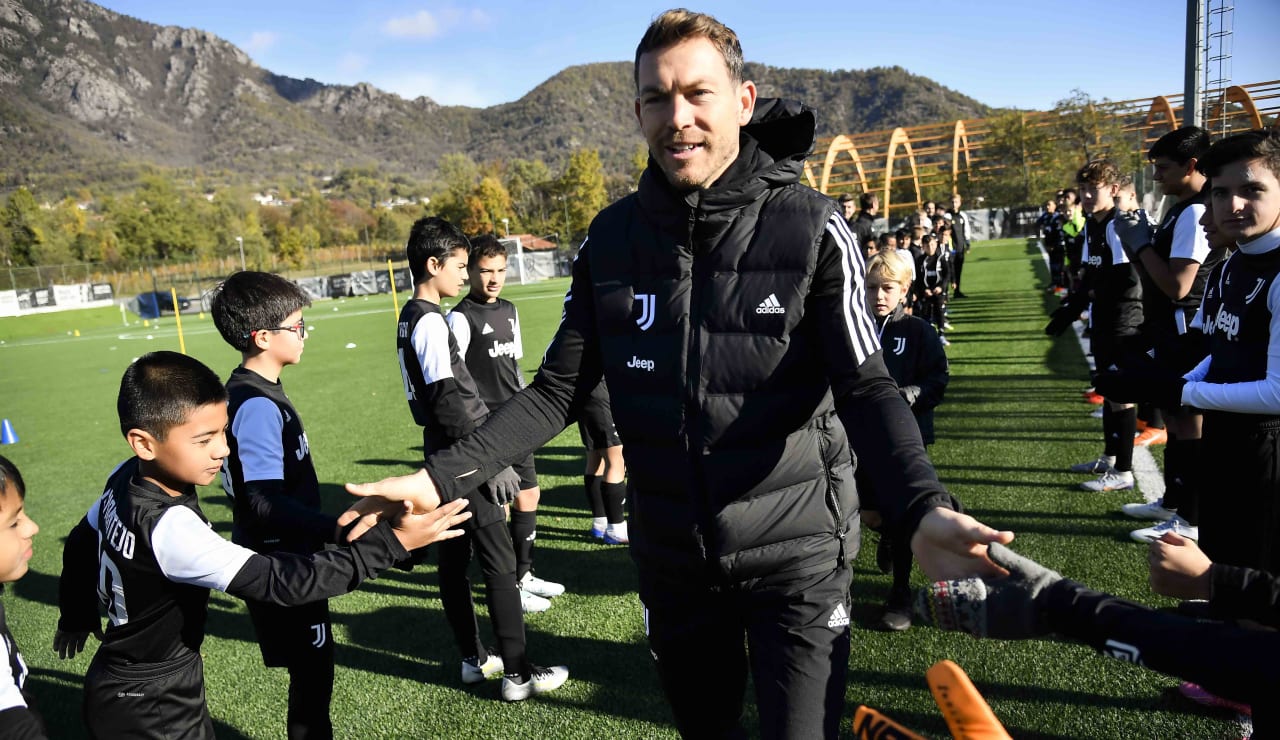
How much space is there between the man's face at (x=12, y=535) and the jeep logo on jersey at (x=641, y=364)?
1.69 meters

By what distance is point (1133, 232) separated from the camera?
4934mm

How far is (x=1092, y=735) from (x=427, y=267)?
150 inches

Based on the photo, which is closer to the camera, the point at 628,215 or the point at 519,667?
the point at 628,215

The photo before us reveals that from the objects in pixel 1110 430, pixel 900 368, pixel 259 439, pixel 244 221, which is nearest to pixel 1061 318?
pixel 1110 430

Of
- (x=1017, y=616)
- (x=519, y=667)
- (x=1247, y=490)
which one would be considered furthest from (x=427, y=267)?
(x=1247, y=490)

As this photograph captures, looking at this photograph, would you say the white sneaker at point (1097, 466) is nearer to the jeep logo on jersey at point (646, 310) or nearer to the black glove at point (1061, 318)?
the black glove at point (1061, 318)

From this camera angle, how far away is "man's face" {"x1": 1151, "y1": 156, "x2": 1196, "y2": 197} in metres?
4.85

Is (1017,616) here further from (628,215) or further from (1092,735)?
(1092,735)

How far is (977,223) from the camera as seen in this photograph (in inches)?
1916

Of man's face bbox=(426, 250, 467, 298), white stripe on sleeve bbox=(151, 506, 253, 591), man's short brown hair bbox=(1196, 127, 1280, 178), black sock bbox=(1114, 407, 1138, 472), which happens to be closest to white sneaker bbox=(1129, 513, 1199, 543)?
black sock bbox=(1114, 407, 1138, 472)

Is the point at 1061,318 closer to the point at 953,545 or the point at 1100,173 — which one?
the point at 1100,173

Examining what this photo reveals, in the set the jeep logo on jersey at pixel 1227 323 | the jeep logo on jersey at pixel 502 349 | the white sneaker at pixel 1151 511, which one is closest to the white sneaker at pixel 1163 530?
the white sneaker at pixel 1151 511

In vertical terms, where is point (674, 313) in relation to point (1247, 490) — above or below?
above

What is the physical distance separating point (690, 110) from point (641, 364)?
0.67 metres
